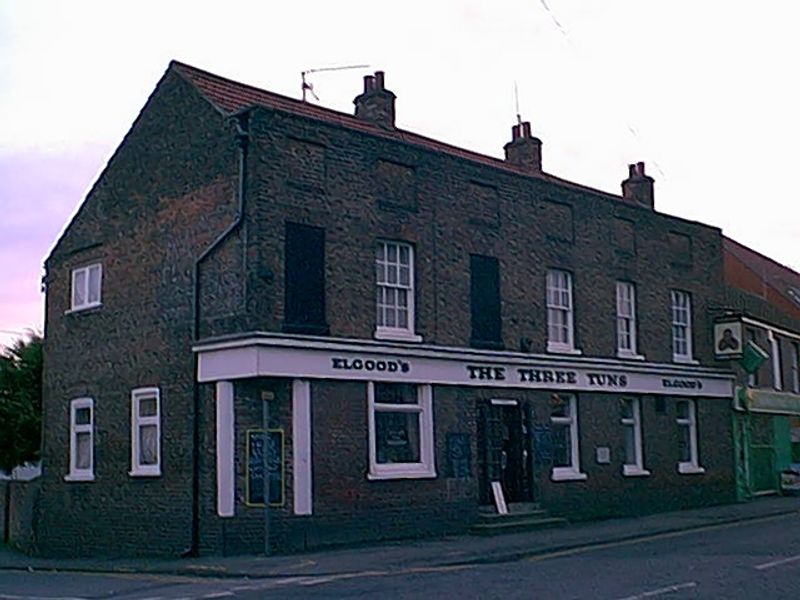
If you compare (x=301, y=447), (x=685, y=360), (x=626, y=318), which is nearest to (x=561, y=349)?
(x=626, y=318)

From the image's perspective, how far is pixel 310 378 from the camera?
20.8 meters

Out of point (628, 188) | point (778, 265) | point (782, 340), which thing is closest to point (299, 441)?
point (628, 188)

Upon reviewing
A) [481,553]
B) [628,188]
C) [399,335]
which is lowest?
[481,553]

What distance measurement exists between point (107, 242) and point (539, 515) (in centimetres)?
1073

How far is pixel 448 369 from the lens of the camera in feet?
77.0

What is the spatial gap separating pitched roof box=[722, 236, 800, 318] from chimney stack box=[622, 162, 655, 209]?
19897 mm

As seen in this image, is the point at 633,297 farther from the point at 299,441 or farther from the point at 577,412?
the point at 299,441

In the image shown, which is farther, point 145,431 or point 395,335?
point 145,431

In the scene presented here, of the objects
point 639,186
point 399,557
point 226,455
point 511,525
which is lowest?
point 399,557

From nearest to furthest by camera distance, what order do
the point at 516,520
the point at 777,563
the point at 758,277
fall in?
the point at 777,563
the point at 516,520
the point at 758,277

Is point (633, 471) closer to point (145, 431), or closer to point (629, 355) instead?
point (629, 355)

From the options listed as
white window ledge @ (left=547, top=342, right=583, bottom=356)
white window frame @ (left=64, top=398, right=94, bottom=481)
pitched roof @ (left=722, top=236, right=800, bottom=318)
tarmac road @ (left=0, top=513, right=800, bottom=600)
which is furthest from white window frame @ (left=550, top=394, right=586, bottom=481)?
pitched roof @ (left=722, top=236, right=800, bottom=318)

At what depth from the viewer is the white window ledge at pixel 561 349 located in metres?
26.3

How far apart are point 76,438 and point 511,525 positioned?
9349 mm
